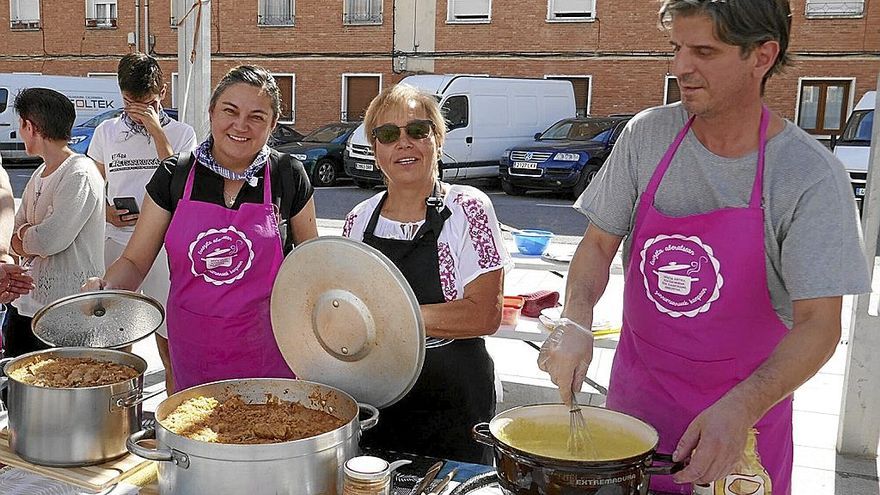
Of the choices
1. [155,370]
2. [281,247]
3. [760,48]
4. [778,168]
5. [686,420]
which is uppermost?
[760,48]

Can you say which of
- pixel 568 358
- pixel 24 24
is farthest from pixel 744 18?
pixel 24 24

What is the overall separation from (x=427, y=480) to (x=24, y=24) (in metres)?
24.1

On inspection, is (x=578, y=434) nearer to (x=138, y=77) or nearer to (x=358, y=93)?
(x=138, y=77)

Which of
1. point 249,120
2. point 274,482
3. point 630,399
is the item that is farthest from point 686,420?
point 249,120

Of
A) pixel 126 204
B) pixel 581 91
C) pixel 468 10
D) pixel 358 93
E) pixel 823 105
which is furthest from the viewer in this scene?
pixel 358 93

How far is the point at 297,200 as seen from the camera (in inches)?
91.3

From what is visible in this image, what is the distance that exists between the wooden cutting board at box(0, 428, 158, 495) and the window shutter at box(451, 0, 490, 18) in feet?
58.8

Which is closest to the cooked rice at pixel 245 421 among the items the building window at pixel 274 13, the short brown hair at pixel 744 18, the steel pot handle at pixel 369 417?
the steel pot handle at pixel 369 417

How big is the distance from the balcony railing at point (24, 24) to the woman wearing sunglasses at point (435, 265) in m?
23.0

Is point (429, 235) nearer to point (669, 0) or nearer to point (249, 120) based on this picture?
point (249, 120)

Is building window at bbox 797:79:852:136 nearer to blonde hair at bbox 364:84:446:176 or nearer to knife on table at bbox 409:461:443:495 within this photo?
blonde hair at bbox 364:84:446:176

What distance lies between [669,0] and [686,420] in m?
0.84

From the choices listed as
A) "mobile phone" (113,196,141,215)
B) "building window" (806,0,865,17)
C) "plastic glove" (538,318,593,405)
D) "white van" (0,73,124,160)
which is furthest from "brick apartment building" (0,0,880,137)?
"plastic glove" (538,318,593,405)

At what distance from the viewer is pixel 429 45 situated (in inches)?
745
